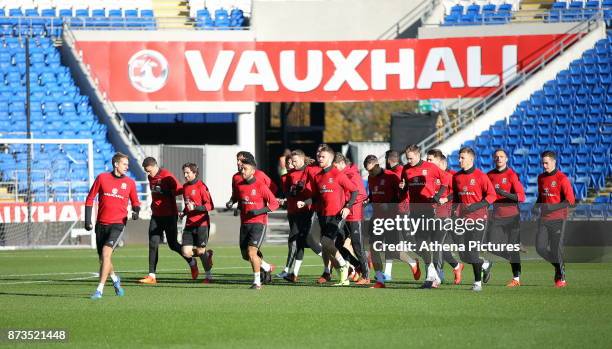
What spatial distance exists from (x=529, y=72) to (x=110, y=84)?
14.6 m

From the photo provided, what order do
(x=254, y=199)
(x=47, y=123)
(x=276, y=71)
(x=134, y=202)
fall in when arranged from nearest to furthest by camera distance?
1. (x=134, y=202)
2. (x=254, y=199)
3. (x=47, y=123)
4. (x=276, y=71)

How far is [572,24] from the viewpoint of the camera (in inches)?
1540

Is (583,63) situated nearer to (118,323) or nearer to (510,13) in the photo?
(510,13)

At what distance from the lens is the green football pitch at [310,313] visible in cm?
1181

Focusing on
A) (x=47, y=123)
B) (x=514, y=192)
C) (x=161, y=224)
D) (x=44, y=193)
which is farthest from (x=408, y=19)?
(x=514, y=192)

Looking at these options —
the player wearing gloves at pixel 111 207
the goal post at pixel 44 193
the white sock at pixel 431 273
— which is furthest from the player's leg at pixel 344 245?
the goal post at pixel 44 193

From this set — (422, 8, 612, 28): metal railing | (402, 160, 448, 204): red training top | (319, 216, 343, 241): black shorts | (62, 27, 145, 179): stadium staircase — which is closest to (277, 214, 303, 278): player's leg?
(319, 216, 343, 241): black shorts

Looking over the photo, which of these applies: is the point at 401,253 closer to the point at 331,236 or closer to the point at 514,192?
the point at 331,236

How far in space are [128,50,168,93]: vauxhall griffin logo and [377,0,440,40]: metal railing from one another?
25.9 feet

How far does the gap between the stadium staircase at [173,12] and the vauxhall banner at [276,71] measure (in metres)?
1.64

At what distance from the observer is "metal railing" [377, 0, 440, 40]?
40688mm

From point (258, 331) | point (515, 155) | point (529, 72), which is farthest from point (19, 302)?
point (529, 72)

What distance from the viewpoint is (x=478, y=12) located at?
40.8 m

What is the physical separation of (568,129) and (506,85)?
366 centimetres
